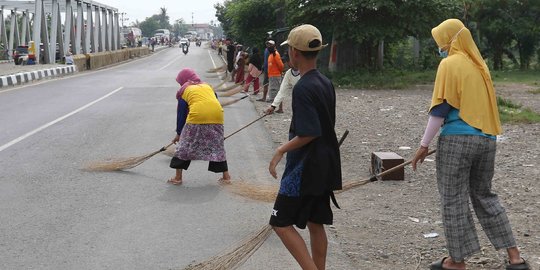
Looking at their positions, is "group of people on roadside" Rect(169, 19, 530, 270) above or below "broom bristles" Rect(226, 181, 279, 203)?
above

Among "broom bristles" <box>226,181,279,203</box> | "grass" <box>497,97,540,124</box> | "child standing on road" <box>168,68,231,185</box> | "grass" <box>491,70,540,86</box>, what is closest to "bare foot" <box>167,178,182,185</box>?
"child standing on road" <box>168,68,231,185</box>

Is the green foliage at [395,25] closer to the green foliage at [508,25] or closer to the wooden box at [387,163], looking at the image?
the green foliage at [508,25]

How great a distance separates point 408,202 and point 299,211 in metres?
3.04

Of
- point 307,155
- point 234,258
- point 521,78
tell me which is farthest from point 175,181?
point 521,78

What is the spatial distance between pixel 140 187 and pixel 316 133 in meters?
3.87

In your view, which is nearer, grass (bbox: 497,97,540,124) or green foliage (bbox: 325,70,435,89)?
grass (bbox: 497,97,540,124)

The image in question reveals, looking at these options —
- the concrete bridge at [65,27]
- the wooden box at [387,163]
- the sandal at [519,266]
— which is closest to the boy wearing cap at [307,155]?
the sandal at [519,266]

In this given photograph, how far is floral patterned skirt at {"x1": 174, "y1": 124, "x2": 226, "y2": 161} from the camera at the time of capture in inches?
274

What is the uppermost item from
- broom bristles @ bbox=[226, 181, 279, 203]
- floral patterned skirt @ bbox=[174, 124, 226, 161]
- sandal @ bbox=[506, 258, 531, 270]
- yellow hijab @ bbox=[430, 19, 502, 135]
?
yellow hijab @ bbox=[430, 19, 502, 135]

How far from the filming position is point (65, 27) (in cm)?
3628

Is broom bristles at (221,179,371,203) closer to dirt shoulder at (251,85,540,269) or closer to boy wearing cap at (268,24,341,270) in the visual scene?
dirt shoulder at (251,85,540,269)

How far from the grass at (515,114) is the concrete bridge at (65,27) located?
24.5m

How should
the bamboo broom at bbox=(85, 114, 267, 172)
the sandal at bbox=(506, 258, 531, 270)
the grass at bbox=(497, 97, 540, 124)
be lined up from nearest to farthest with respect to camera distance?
the sandal at bbox=(506, 258, 531, 270), the bamboo broom at bbox=(85, 114, 267, 172), the grass at bbox=(497, 97, 540, 124)

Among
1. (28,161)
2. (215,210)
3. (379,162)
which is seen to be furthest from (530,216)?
(28,161)
